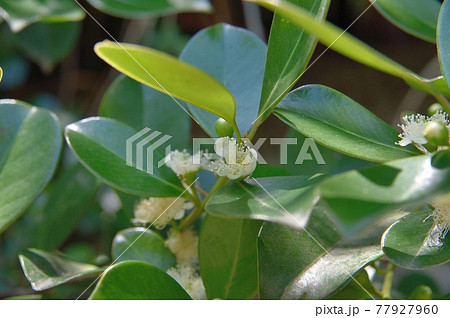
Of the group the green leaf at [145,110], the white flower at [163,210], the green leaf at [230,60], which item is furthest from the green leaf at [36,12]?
the white flower at [163,210]

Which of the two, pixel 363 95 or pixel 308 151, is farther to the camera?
pixel 363 95

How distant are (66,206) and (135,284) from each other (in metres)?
0.55

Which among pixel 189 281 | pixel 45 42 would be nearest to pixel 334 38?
pixel 189 281

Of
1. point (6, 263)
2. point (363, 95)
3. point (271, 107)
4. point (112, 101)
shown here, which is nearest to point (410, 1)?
point (271, 107)

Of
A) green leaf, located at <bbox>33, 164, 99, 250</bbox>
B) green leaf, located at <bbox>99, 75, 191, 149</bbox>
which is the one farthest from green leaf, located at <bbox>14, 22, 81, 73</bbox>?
green leaf, located at <bbox>99, 75, 191, 149</bbox>

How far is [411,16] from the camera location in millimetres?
831

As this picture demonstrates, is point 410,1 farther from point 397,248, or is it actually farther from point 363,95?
point 363,95

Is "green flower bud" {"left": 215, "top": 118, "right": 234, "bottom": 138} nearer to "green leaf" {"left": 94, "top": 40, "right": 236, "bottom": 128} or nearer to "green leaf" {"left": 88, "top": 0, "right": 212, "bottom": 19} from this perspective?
"green leaf" {"left": 94, "top": 40, "right": 236, "bottom": 128}

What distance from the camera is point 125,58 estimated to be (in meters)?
0.46

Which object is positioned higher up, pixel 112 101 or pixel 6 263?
pixel 112 101

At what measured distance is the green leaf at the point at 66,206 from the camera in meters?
1.05

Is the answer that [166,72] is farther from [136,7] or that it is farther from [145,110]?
[136,7]

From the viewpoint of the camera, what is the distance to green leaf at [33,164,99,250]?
1052mm
